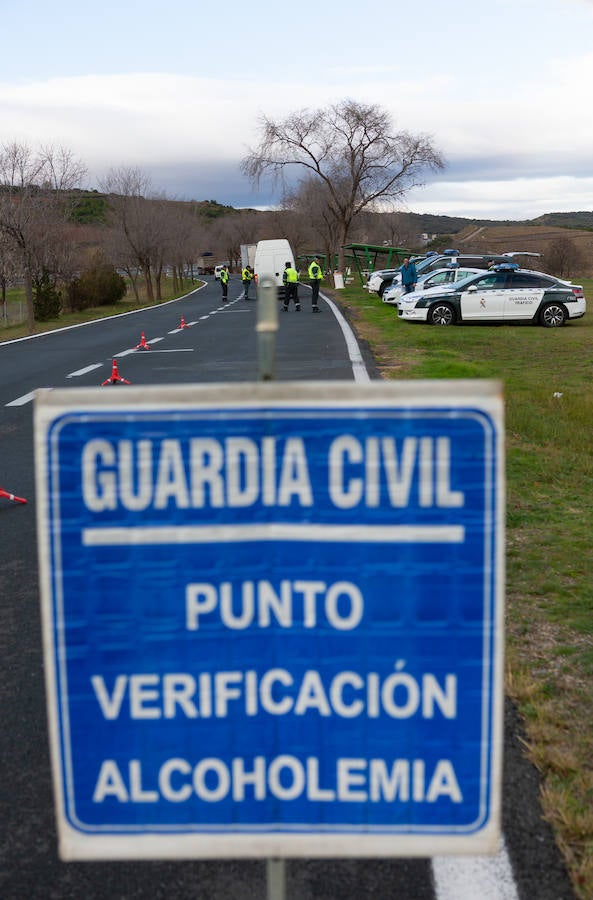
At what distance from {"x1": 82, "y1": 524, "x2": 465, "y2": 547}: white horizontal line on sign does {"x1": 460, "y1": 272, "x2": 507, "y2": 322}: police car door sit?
2302cm

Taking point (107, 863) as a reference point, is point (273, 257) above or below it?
above

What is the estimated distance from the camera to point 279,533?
175 cm

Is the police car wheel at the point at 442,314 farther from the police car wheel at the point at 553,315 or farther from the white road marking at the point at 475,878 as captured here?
the white road marking at the point at 475,878

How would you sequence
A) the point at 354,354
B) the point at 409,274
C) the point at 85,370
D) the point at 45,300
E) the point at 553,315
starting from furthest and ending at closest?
1. the point at 45,300
2. the point at 409,274
3. the point at 553,315
4. the point at 354,354
5. the point at 85,370

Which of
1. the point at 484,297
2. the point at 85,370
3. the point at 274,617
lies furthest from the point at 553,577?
the point at 484,297

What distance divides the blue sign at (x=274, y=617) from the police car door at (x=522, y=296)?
23.2m

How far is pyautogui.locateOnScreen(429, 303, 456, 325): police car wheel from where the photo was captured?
2398 cm

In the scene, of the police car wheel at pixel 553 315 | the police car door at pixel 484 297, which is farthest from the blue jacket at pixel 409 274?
the police car wheel at pixel 553 315

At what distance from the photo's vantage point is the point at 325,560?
5.79 ft

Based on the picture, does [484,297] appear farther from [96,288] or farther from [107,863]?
[96,288]

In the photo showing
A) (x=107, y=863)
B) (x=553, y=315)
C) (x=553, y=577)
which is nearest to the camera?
(x=107, y=863)

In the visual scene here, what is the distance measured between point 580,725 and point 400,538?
82.9 inches

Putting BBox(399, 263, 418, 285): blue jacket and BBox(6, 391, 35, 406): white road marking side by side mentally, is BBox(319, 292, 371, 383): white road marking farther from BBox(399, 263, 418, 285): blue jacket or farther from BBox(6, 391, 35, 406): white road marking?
BBox(6, 391, 35, 406): white road marking

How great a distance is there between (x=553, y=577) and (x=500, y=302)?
777 inches
